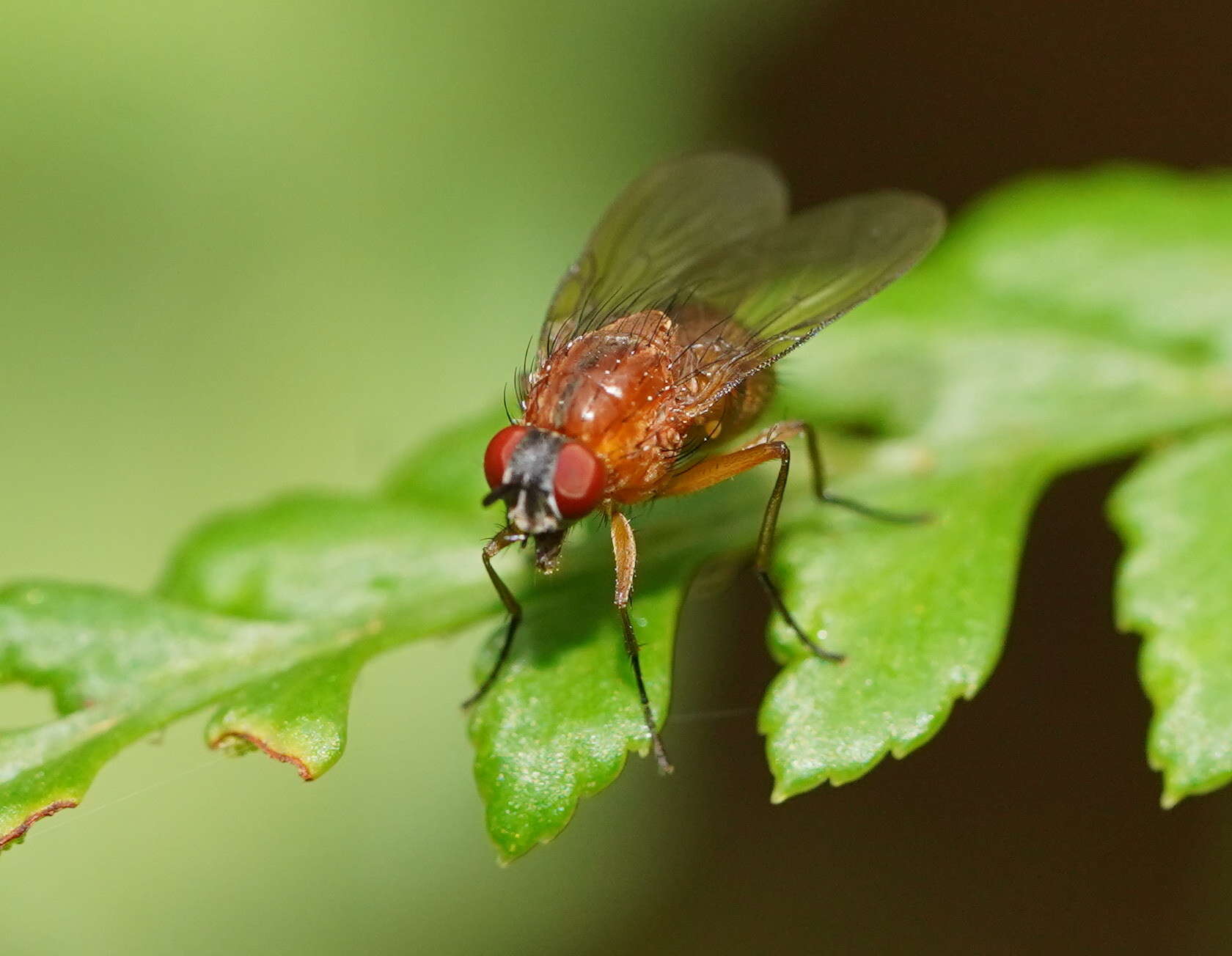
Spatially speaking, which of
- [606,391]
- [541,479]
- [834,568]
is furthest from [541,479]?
[834,568]

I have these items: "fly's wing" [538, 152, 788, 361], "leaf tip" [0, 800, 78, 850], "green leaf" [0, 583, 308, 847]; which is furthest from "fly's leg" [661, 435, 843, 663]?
"leaf tip" [0, 800, 78, 850]

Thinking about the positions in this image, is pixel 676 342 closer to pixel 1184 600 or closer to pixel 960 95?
pixel 1184 600

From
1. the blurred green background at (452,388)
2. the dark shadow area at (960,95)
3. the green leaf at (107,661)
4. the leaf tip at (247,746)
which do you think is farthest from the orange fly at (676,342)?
the dark shadow area at (960,95)

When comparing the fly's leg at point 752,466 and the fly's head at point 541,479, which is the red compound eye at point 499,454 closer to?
the fly's head at point 541,479

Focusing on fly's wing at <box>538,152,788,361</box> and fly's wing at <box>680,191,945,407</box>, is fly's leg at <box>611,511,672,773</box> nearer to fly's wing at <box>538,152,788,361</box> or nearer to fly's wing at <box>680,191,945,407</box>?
fly's wing at <box>680,191,945,407</box>

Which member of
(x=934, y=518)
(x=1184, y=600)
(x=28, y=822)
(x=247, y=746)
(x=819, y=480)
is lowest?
(x=1184, y=600)
